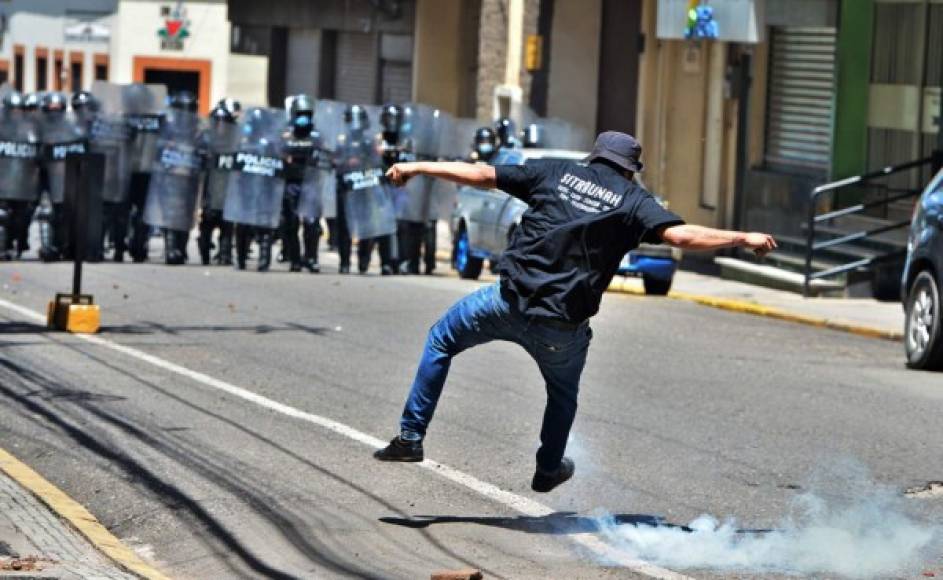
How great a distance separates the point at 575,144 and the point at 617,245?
22.1 metres

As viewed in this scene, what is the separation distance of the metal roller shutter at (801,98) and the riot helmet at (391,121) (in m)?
5.39

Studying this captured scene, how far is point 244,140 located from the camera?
25.3m

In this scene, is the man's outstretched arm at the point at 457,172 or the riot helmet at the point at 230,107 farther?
the riot helmet at the point at 230,107

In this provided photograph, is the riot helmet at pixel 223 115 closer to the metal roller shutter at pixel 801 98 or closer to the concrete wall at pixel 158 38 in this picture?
the metal roller shutter at pixel 801 98

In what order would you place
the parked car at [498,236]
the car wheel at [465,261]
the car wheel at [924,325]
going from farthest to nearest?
the car wheel at [465,261] → the parked car at [498,236] → the car wheel at [924,325]

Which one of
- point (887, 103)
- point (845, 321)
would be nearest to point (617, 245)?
point (845, 321)

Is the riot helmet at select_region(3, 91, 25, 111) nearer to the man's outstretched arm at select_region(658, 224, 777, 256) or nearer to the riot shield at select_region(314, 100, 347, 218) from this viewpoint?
the riot shield at select_region(314, 100, 347, 218)

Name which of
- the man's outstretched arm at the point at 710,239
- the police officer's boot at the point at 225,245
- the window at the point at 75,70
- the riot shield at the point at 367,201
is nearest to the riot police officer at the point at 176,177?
the police officer's boot at the point at 225,245

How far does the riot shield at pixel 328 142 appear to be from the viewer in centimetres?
2545

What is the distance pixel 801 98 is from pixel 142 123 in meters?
8.79

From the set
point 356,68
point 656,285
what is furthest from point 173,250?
point 356,68

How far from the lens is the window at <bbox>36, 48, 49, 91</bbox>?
60.4 m

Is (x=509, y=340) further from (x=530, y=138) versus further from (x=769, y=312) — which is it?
(x=530, y=138)

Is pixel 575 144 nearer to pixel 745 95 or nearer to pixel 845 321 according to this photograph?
pixel 745 95
